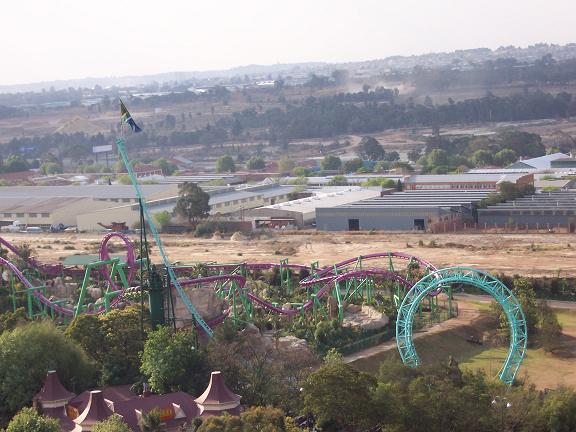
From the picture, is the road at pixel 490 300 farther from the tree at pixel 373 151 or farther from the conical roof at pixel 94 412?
the tree at pixel 373 151

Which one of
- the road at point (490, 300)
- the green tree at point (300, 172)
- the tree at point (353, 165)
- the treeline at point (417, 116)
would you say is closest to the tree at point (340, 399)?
the road at point (490, 300)

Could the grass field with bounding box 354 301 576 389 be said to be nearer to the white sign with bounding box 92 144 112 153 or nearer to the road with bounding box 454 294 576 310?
the road with bounding box 454 294 576 310

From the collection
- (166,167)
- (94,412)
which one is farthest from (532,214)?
(166,167)

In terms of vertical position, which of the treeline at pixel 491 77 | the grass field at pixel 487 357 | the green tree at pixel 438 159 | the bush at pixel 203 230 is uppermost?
the grass field at pixel 487 357

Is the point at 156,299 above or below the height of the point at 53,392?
above

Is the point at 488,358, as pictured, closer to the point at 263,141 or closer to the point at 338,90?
the point at 263,141

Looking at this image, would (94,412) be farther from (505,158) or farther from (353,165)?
(353,165)

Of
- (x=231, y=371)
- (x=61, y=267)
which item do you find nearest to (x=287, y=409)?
(x=231, y=371)

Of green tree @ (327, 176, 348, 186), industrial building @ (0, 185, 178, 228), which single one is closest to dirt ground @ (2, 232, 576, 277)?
industrial building @ (0, 185, 178, 228)
